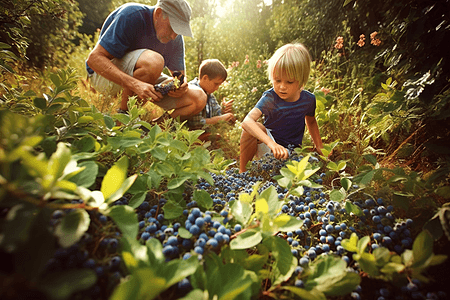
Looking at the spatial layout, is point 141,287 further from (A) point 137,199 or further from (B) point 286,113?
(B) point 286,113

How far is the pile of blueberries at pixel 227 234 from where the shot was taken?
583 mm

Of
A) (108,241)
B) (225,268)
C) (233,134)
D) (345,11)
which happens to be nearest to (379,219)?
(225,268)

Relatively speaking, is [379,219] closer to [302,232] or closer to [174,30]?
[302,232]

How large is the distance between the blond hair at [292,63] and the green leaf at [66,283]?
1.96 m

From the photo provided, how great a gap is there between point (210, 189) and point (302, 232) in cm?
52

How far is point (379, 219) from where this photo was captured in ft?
3.20

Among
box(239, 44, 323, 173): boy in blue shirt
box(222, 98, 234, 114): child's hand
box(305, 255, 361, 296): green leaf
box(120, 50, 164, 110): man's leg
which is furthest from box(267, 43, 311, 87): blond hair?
box(222, 98, 234, 114): child's hand

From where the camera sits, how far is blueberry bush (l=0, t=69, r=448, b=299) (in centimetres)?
41

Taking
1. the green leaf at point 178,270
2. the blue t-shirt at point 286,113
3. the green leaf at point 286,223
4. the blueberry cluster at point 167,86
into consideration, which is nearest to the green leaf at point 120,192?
the green leaf at point 178,270

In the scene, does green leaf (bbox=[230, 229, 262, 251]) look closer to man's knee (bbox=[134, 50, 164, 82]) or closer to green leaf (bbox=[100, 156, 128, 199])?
green leaf (bbox=[100, 156, 128, 199])

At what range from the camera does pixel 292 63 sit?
1.92 m

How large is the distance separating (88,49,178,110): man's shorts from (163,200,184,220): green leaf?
213cm

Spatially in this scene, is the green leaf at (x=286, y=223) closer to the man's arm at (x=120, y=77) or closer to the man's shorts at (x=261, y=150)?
the man's shorts at (x=261, y=150)

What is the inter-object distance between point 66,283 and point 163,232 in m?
0.39
